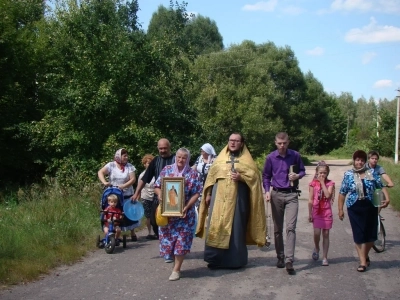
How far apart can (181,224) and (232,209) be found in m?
0.78

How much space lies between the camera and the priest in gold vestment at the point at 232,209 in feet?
27.1

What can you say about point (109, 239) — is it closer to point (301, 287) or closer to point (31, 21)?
point (301, 287)

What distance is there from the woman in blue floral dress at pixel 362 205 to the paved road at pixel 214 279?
1.39ft

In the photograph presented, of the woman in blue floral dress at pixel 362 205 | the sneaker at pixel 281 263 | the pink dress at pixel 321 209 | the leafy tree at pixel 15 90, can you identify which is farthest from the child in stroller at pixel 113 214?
the leafy tree at pixel 15 90

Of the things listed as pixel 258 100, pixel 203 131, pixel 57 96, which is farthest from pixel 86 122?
pixel 258 100

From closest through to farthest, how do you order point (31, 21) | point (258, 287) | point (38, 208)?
1. point (258, 287)
2. point (38, 208)
3. point (31, 21)

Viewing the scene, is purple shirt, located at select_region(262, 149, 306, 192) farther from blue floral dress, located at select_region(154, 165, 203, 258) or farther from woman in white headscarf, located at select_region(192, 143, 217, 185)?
woman in white headscarf, located at select_region(192, 143, 217, 185)

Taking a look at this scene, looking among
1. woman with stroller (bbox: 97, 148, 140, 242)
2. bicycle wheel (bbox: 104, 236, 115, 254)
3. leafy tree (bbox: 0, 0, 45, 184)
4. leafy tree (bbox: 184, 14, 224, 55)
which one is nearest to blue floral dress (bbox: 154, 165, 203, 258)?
bicycle wheel (bbox: 104, 236, 115, 254)

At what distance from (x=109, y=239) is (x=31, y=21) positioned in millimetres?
19200

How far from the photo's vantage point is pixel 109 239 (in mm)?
9859

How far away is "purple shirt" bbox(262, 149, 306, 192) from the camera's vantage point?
339 inches

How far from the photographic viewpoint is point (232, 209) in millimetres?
8289

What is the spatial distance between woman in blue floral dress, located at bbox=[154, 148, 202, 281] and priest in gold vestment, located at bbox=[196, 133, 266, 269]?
29 cm

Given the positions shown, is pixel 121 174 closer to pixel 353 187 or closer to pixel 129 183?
pixel 129 183
